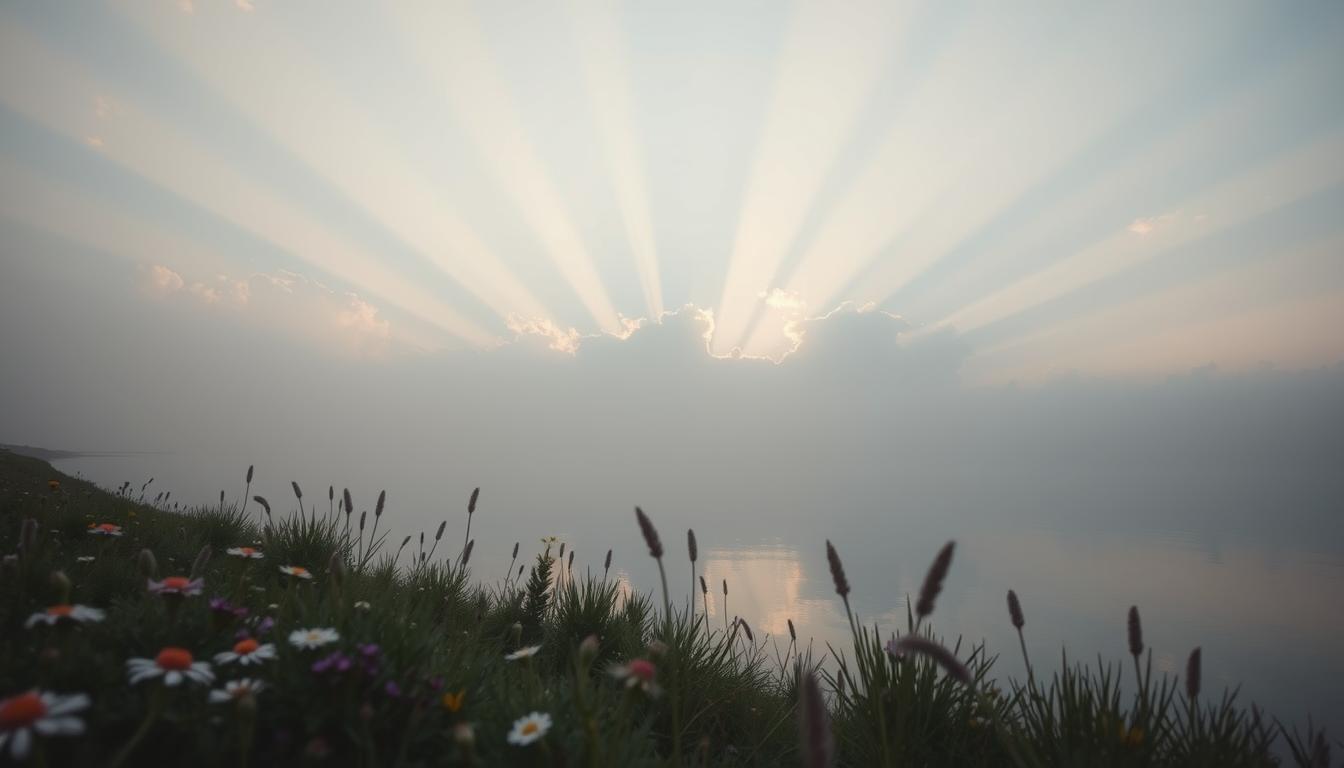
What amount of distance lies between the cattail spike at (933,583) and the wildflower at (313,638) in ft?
7.84

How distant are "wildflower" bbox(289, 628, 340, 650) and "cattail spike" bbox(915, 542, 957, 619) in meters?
2.39

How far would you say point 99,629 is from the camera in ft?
8.52

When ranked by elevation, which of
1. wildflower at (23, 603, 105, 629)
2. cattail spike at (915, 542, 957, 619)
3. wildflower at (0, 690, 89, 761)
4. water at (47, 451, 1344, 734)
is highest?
cattail spike at (915, 542, 957, 619)

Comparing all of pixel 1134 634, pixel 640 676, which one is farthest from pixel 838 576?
pixel 1134 634

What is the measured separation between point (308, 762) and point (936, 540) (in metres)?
67.5

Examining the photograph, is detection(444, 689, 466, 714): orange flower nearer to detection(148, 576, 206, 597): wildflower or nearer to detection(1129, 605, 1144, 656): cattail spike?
detection(148, 576, 206, 597): wildflower

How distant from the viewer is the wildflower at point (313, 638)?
238 cm

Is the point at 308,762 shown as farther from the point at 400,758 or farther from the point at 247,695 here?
the point at 247,695

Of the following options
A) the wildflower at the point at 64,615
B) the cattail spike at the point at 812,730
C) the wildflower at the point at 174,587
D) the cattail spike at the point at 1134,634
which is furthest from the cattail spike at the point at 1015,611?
the wildflower at the point at 64,615

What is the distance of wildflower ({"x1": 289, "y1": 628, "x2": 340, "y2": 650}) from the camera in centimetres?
238

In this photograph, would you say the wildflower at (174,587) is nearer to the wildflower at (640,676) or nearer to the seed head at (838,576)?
the wildflower at (640,676)

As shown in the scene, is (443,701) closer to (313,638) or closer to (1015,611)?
(313,638)

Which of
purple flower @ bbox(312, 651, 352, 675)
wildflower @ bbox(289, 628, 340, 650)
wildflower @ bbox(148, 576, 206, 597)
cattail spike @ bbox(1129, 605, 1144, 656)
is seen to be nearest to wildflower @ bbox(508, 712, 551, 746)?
purple flower @ bbox(312, 651, 352, 675)

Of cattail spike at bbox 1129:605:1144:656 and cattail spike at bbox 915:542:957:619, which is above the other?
cattail spike at bbox 915:542:957:619
